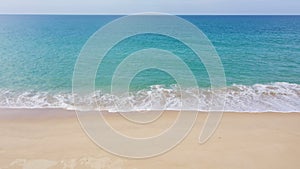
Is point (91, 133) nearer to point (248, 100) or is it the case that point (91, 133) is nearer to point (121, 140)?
point (121, 140)

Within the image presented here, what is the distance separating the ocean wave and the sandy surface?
68 cm

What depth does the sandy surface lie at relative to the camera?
4871 mm

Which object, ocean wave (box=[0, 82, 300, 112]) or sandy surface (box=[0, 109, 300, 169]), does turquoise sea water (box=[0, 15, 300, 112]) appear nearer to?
ocean wave (box=[0, 82, 300, 112])

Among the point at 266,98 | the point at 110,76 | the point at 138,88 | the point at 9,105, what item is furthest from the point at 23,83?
the point at 266,98

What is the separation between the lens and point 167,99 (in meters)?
8.77

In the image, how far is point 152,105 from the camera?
823cm

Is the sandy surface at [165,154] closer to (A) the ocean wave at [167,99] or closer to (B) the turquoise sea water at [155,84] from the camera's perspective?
(A) the ocean wave at [167,99]

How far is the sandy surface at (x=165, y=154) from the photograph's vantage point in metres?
4.87

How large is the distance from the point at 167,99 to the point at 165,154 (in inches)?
145

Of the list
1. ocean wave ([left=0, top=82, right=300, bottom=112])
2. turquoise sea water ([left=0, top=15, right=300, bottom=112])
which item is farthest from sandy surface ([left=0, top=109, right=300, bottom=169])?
turquoise sea water ([left=0, top=15, right=300, bottom=112])

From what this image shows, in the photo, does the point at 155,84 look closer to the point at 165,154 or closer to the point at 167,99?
the point at 167,99

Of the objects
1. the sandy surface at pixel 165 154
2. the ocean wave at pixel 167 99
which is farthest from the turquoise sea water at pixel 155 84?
the sandy surface at pixel 165 154

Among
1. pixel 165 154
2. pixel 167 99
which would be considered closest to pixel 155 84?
pixel 167 99

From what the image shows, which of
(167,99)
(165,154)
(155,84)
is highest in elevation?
(155,84)
